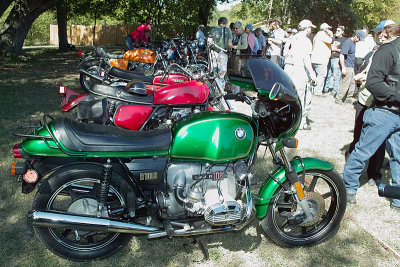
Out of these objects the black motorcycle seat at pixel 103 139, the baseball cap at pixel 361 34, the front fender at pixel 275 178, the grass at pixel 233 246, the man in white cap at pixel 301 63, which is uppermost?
the baseball cap at pixel 361 34

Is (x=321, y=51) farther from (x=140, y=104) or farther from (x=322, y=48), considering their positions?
(x=140, y=104)

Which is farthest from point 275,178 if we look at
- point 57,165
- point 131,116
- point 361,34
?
point 361,34

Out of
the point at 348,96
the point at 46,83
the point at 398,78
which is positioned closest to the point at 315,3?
the point at 348,96

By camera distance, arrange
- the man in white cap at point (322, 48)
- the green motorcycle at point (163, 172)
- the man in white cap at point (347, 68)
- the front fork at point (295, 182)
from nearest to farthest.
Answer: the green motorcycle at point (163, 172) < the front fork at point (295, 182) < the man in white cap at point (322, 48) < the man in white cap at point (347, 68)

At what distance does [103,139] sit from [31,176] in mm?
581

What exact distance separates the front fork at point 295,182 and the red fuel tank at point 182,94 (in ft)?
7.85

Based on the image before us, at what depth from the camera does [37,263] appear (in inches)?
114

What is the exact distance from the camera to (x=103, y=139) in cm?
254

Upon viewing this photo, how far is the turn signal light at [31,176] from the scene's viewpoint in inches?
98.2

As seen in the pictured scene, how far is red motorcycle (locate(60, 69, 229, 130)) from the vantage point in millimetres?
4602

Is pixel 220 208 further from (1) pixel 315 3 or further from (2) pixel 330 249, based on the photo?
(1) pixel 315 3

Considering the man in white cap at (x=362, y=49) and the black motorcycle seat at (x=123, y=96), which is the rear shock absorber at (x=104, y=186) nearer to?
the black motorcycle seat at (x=123, y=96)

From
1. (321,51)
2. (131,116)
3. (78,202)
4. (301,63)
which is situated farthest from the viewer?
(321,51)

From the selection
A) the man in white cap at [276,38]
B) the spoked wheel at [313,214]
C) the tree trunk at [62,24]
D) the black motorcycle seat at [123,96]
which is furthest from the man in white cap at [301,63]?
the tree trunk at [62,24]
